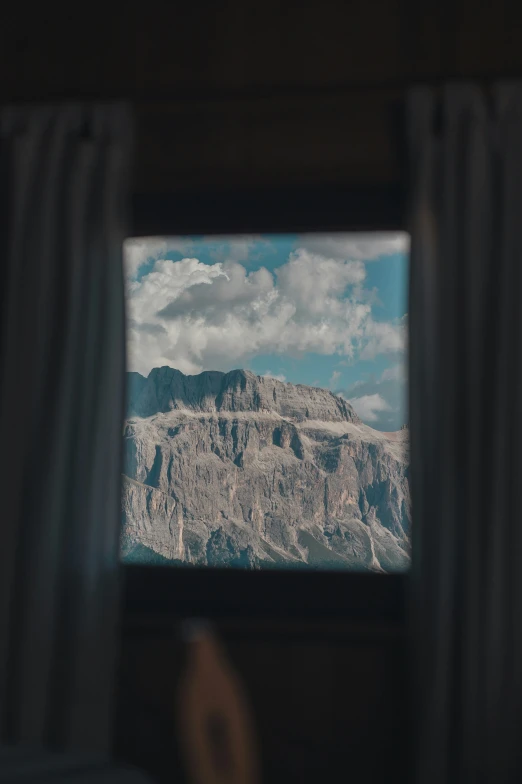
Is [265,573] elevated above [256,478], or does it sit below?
below

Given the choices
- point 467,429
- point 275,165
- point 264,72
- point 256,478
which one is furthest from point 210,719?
point 264,72

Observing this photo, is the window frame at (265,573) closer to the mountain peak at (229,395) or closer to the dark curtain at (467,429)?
the dark curtain at (467,429)

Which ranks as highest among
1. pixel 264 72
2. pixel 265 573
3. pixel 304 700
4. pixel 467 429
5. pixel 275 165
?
pixel 264 72

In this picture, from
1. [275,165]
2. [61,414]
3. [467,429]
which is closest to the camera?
[467,429]

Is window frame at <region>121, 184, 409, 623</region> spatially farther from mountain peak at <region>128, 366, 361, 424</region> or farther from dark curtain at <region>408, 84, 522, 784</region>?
mountain peak at <region>128, 366, 361, 424</region>

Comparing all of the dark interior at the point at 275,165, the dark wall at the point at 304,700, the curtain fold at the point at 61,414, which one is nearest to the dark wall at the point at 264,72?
the dark interior at the point at 275,165

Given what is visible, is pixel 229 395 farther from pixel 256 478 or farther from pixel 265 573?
pixel 265 573

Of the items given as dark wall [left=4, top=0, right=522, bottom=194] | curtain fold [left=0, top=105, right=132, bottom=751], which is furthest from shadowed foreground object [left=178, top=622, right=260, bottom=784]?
dark wall [left=4, top=0, right=522, bottom=194]

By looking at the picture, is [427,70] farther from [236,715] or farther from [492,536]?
[236,715]
